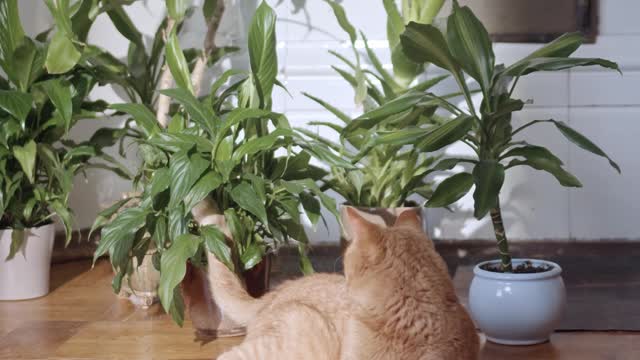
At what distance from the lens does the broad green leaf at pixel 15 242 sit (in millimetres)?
2480

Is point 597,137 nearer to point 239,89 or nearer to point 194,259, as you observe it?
point 239,89

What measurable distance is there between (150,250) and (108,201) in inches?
31.4

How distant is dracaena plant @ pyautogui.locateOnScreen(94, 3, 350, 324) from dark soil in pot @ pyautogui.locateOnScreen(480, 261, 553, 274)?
411mm

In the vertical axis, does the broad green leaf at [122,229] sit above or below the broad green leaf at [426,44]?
below

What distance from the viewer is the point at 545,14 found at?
299cm

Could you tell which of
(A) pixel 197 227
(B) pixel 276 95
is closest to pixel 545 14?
(B) pixel 276 95

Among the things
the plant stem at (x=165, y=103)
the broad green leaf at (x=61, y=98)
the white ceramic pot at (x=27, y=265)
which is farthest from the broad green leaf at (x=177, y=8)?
the white ceramic pot at (x=27, y=265)

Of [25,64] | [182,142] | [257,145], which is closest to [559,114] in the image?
[257,145]

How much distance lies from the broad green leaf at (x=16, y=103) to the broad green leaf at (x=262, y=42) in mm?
636

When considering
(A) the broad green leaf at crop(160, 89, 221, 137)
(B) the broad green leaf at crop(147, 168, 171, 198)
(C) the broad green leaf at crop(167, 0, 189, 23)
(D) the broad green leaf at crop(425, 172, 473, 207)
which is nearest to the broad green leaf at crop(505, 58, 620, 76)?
(D) the broad green leaf at crop(425, 172, 473, 207)

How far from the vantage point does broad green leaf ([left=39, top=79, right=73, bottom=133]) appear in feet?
7.68

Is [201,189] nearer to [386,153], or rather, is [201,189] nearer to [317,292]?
[317,292]

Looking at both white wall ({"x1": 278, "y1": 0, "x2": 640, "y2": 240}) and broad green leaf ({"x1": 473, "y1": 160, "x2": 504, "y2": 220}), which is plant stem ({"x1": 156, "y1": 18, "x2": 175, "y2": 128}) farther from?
broad green leaf ({"x1": 473, "y1": 160, "x2": 504, "y2": 220})

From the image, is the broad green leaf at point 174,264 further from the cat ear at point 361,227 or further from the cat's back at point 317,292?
the cat ear at point 361,227
